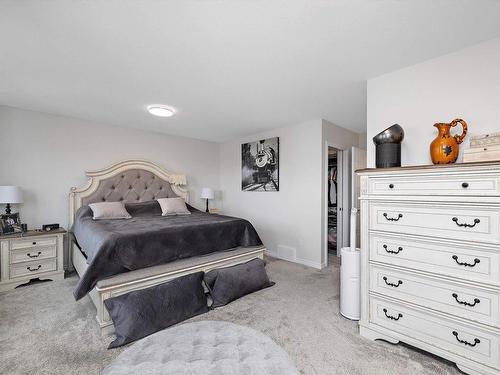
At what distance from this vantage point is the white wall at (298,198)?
3678mm

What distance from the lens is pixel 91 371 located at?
5.16 ft

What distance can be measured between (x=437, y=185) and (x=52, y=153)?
15.2 feet

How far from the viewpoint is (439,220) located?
5.33 ft

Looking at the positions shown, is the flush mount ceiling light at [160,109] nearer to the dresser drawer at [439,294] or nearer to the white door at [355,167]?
the white door at [355,167]

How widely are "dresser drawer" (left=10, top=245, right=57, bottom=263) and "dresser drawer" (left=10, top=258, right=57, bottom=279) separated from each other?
5cm

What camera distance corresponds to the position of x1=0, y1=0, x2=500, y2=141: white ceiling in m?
1.45

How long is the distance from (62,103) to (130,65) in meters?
1.63

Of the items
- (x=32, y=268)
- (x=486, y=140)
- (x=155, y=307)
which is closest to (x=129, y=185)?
(x=32, y=268)

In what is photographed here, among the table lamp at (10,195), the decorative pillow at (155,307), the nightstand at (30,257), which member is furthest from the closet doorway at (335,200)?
the table lamp at (10,195)

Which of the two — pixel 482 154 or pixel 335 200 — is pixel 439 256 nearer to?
pixel 482 154

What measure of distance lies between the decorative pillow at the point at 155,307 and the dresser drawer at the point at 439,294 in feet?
5.31

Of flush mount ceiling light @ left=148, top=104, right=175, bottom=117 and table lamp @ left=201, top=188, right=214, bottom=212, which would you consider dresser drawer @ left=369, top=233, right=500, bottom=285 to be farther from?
table lamp @ left=201, top=188, right=214, bottom=212

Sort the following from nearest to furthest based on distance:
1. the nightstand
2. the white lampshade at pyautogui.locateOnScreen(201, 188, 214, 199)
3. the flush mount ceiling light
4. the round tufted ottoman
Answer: the round tufted ottoman
the nightstand
the flush mount ceiling light
the white lampshade at pyautogui.locateOnScreen(201, 188, 214, 199)

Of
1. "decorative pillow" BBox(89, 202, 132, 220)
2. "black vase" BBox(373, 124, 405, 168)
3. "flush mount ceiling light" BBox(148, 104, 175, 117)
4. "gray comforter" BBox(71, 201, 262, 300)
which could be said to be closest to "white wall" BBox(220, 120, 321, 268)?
"gray comforter" BBox(71, 201, 262, 300)
